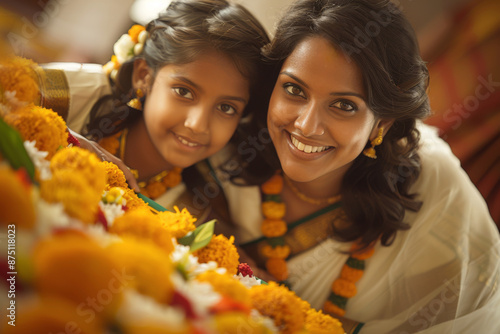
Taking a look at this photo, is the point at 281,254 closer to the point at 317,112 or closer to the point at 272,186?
the point at 272,186

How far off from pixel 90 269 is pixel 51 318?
45mm

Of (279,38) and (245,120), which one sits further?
(245,120)

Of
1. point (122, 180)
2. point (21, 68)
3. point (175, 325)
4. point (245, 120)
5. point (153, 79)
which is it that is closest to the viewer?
point (175, 325)

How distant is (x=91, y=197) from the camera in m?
0.41

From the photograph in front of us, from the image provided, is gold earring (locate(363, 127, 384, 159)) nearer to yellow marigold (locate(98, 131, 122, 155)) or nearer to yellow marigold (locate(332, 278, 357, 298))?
yellow marigold (locate(332, 278, 357, 298))

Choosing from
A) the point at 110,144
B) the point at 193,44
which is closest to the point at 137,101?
the point at 110,144

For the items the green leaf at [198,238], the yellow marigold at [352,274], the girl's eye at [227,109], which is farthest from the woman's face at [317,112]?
the green leaf at [198,238]

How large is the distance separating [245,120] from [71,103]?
50 cm

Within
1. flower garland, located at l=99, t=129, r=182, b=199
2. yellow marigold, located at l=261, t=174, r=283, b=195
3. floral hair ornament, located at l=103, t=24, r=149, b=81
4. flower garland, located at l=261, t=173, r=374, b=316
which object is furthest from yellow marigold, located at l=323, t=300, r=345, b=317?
floral hair ornament, located at l=103, t=24, r=149, b=81

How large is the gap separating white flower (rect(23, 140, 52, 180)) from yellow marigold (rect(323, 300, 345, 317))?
98cm

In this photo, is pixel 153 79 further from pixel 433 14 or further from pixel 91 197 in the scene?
pixel 433 14

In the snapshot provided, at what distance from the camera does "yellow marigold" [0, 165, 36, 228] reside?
0.34 m

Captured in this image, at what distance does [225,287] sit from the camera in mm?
437

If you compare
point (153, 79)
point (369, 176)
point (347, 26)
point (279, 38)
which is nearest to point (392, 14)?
point (347, 26)
